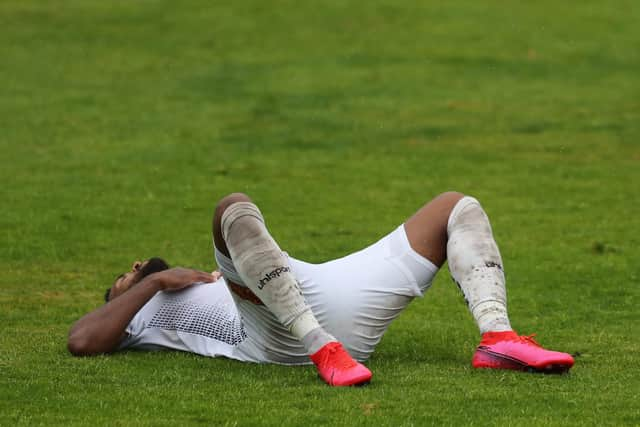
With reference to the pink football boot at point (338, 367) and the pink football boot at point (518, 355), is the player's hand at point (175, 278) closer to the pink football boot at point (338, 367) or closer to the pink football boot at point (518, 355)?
the pink football boot at point (338, 367)

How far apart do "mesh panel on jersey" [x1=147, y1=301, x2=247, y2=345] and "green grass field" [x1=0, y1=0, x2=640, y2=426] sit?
190 mm

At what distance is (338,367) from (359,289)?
0.61 meters


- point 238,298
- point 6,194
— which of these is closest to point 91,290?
point 238,298

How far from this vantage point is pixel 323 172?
16.4 m

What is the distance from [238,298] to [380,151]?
1103cm

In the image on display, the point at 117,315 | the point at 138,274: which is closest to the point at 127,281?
the point at 138,274

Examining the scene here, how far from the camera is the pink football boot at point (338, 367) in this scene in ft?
20.1

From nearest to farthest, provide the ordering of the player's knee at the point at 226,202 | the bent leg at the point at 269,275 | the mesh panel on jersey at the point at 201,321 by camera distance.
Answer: the bent leg at the point at 269,275
the player's knee at the point at 226,202
the mesh panel on jersey at the point at 201,321

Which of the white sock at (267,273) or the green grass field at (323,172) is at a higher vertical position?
the white sock at (267,273)

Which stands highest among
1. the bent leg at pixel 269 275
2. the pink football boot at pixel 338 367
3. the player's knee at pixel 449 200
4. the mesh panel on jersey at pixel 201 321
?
the player's knee at pixel 449 200

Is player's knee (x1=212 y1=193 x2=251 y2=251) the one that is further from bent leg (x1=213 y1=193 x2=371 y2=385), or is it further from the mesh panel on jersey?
the mesh panel on jersey

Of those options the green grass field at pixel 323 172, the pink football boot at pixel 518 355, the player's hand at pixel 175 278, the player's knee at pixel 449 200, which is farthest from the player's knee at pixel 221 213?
the pink football boot at pixel 518 355

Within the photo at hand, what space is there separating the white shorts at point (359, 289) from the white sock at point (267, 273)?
0.82ft

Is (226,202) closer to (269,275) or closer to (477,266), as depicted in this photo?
(269,275)
